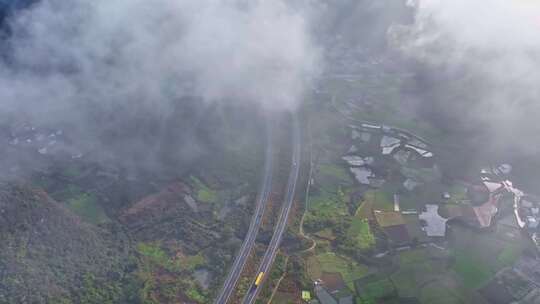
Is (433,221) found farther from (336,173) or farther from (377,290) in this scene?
(336,173)

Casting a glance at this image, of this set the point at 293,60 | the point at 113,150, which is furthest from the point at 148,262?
the point at 293,60

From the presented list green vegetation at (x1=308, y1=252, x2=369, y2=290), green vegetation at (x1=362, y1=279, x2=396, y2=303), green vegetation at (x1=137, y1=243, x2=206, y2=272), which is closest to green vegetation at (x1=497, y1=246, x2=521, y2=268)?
green vegetation at (x1=362, y1=279, x2=396, y2=303)

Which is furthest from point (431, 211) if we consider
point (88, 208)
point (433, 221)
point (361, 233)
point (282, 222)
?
point (88, 208)

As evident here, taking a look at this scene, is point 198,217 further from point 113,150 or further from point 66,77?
point 66,77

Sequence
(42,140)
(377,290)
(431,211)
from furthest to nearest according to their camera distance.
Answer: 1. (42,140)
2. (431,211)
3. (377,290)

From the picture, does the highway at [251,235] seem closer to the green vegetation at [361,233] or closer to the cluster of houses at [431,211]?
the cluster of houses at [431,211]

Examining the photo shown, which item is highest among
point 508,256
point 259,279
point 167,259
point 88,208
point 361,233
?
point 508,256

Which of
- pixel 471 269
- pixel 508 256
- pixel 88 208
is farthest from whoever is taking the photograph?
pixel 88 208
